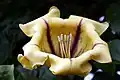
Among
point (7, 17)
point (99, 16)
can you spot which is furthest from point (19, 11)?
point (99, 16)

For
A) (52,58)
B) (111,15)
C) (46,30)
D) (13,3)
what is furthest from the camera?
(13,3)

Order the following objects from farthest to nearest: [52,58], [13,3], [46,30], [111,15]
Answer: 1. [13,3]
2. [111,15]
3. [46,30]
4. [52,58]

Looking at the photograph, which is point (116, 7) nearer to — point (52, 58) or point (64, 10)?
point (64, 10)

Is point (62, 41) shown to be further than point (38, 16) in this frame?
No

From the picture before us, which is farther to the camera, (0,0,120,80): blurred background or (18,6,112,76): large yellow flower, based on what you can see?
(0,0,120,80): blurred background
